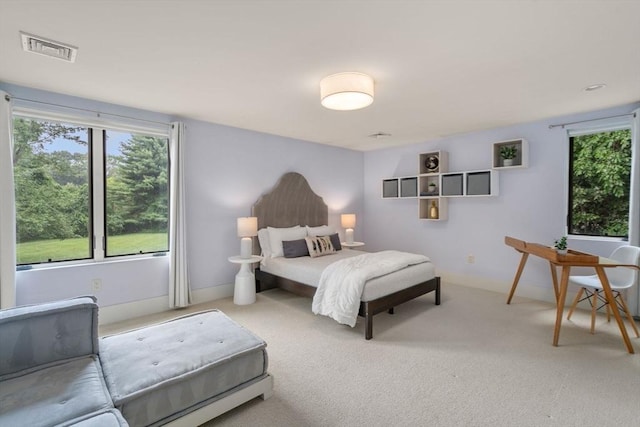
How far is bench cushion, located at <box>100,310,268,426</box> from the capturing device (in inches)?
58.1

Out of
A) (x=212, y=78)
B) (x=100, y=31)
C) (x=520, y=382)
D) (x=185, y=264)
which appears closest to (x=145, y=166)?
(x=185, y=264)

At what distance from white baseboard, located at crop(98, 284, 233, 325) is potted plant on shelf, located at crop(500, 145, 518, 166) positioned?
423 cm

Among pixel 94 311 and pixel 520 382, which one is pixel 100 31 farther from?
pixel 520 382

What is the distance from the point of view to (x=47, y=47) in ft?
6.55

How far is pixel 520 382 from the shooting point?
83.4 inches

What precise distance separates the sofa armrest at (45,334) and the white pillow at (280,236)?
249 centimetres

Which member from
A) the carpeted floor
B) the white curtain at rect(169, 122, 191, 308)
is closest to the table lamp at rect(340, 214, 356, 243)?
the carpeted floor

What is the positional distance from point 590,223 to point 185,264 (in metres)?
4.98

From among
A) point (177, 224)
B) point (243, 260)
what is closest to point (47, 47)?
point (177, 224)

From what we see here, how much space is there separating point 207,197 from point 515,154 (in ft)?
13.7

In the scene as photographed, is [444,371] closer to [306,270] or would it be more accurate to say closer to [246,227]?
[306,270]

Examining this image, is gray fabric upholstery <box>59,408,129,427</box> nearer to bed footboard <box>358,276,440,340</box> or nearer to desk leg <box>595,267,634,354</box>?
bed footboard <box>358,276,440,340</box>

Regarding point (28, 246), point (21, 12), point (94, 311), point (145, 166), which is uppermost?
point (21, 12)

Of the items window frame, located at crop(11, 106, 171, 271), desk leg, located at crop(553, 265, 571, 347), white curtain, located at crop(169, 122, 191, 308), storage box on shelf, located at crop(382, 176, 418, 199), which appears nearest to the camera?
desk leg, located at crop(553, 265, 571, 347)
